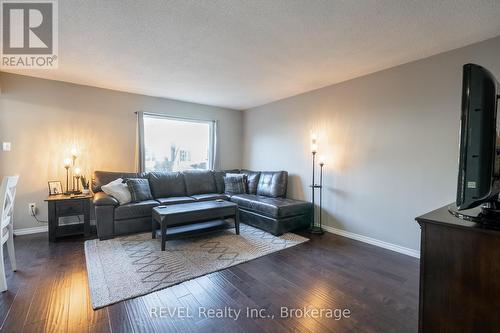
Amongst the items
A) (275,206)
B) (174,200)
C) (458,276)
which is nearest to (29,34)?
(174,200)

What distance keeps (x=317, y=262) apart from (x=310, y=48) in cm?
238

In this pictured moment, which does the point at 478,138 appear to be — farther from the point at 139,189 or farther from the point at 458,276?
the point at 139,189

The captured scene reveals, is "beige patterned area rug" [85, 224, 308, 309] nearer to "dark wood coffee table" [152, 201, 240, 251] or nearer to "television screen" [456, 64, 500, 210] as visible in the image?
"dark wood coffee table" [152, 201, 240, 251]

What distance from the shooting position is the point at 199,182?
4723 millimetres

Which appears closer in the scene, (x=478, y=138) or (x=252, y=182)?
(x=478, y=138)

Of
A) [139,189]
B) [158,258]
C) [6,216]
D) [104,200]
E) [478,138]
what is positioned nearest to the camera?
[478,138]

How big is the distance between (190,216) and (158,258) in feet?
2.11

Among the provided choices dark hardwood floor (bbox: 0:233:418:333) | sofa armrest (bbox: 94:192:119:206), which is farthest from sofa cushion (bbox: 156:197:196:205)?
dark hardwood floor (bbox: 0:233:418:333)

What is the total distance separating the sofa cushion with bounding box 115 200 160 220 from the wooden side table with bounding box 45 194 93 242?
495mm

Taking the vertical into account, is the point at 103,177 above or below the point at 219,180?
above

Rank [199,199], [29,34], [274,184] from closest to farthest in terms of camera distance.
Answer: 1. [29,34]
2. [199,199]
3. [274,184]

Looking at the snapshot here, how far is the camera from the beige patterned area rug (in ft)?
6.94

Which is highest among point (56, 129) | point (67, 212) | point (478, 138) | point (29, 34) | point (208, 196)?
point (29, 34)

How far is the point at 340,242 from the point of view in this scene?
3307 mm
